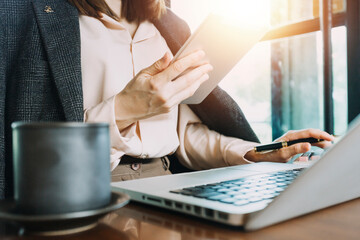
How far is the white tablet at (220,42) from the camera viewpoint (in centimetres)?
A: 65

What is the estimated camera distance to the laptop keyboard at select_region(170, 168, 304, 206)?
1.26 feet

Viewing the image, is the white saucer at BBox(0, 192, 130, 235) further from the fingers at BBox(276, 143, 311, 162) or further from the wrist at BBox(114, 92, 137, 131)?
the fingers at BBox(276, 143, 311, 162)

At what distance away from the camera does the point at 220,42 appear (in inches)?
28.9

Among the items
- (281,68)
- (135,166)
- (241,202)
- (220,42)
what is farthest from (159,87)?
(281,68)

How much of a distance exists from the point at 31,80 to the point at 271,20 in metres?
1.72

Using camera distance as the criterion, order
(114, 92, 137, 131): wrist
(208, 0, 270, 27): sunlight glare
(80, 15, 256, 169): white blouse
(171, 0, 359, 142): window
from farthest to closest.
A: (208, 0, 270, 27): sunlight glare
(171, 0, 359, 142): window
(80, 15, 256, 169): white blouse
(114, 92, 137, 131): wrist

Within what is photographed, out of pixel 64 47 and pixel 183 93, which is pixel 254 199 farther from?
pixel 64 47

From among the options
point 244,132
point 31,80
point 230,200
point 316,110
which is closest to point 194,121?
point 244,132

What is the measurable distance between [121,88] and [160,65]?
0.84 feet

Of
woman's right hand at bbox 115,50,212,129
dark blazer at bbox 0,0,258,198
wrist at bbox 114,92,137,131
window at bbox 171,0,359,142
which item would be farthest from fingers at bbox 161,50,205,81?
window at bbox 171,0,359,142

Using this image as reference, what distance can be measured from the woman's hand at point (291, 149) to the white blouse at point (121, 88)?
33 mm

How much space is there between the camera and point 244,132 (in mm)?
1062

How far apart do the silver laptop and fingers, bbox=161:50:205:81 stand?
0.86 ft

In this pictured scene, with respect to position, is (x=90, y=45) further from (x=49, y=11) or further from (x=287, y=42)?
(x=287, y=42)
